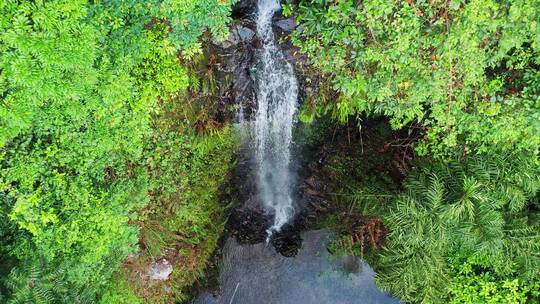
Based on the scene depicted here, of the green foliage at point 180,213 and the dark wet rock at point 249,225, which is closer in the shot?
the green foliage at point 180,213

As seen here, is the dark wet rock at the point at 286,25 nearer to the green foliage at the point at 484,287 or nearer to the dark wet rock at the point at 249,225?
the dark wet rock at the point at 249,225

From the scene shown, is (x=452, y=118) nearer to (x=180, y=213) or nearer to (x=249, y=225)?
(x=180, y=213)

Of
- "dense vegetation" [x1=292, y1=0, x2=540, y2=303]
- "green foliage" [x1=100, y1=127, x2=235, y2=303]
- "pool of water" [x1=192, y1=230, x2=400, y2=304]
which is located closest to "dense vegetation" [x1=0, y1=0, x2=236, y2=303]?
"green foliage" [x1=100, y1=127, x2=235, y2=303]

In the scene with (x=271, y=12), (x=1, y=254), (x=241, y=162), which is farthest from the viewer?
(x=241, y=162)

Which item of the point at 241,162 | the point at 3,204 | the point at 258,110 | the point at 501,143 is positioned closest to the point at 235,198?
the point at 241,162

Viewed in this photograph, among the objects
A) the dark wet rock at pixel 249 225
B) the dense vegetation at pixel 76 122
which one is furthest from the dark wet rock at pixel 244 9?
the dark wet rock at pixel 249 225

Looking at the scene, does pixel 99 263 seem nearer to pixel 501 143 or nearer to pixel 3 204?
pixel 3 204
